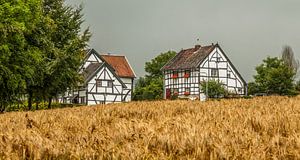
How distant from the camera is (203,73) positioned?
8831 cm

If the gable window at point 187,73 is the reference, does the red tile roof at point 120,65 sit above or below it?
above

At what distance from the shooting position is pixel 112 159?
3664 millimetres

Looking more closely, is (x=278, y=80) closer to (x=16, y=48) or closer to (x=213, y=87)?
(x=213, y=87)

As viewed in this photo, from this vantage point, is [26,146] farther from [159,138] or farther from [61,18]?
[61,18]

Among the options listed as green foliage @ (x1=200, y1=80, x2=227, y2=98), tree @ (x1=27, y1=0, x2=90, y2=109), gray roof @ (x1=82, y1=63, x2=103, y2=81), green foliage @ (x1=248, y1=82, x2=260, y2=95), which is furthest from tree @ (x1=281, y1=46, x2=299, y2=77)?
tree @ (x1=27, y1=0, x2=90, y2=109)

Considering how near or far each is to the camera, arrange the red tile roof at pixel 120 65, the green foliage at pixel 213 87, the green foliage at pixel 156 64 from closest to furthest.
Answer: the green foliage at pixel 213 87 < the red tile roof at pixel 120 65 < the green foliage at pixel 156 64

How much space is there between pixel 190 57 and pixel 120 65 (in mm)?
18389

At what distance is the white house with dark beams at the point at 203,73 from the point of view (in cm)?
Answer: 8831

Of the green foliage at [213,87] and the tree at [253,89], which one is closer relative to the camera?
the green foliage at [213,87]

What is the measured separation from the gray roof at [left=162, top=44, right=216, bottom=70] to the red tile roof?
10.3m

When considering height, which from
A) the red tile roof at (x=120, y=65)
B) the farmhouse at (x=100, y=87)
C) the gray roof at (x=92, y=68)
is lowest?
the farmhouse at (x=100, y=87)

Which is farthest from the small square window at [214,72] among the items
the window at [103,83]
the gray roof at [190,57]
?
the window at [103,83]

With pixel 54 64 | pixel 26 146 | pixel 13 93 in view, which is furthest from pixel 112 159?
pixel 54 64

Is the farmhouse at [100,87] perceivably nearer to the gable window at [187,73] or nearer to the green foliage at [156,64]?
the gable window at [187,73]
